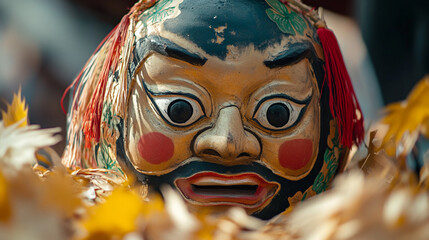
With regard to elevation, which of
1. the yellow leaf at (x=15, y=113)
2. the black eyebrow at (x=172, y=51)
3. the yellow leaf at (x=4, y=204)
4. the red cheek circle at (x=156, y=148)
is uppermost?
the black eyebrow at (x=172, y=51)

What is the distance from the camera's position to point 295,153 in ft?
4.41

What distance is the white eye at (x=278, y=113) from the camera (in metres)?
1.33

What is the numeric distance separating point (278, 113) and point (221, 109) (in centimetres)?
13

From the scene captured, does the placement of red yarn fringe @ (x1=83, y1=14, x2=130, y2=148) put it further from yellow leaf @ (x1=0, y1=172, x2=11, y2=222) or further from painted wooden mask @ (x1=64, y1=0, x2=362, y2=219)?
yellow leaf @ (x1=0, y1=172, x2=11, y2=222)

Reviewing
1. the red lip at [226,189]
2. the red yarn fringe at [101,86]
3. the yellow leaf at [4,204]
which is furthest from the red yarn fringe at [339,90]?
the yellow leaf at [4,204]

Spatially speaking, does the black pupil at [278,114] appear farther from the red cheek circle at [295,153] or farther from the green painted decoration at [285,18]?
the green painted decoration at [285,18]

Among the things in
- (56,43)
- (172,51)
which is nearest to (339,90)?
(172,51)

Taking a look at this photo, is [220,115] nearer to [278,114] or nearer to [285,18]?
[278,114]

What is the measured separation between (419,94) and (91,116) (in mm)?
774

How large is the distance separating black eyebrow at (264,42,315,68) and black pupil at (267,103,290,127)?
0.09m

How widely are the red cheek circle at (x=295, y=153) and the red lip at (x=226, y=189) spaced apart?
0.05 metres

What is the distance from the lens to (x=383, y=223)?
819 millimetres

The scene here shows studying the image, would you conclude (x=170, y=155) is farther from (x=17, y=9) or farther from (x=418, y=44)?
(x=17, y=9)

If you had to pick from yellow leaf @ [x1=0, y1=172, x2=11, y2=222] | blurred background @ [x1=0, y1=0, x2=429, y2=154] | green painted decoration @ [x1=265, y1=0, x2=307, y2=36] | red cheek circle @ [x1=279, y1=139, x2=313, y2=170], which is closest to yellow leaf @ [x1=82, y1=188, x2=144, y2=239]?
yellow leaf @ [x1=0, y1=172, x2=11, y2=222]
